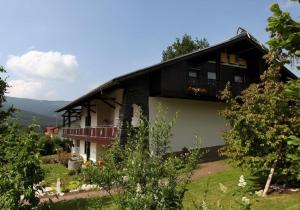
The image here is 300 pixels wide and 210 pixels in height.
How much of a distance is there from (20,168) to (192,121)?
17.9 meters

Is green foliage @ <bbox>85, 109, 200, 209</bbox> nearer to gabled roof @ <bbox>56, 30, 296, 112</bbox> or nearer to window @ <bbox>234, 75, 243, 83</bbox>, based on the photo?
gabled roof @ <bbox>56, 30, 296, 112</bbox>

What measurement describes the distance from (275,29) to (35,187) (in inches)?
254

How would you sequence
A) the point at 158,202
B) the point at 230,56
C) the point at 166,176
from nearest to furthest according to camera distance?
the point at 158,202 → the point at 166,176 → the point at 230,56

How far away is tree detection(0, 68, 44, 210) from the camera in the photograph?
26.6ft

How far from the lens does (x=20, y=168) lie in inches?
335

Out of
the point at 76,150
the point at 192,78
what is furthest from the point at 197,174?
the point at 76,150

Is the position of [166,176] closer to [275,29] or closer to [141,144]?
[141,144]

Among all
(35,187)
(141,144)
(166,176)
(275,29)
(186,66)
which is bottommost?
(35,187)

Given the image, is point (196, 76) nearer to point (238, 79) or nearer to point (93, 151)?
point (238, 79)

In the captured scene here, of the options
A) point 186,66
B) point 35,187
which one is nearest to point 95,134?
point 186,66

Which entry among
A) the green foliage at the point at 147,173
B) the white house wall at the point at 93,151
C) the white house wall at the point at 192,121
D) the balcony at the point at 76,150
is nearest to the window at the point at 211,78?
the white house wall at the point at 192,121

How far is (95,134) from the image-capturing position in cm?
2811

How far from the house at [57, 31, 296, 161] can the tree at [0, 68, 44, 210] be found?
12189 mm

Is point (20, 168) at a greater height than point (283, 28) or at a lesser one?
lesser
